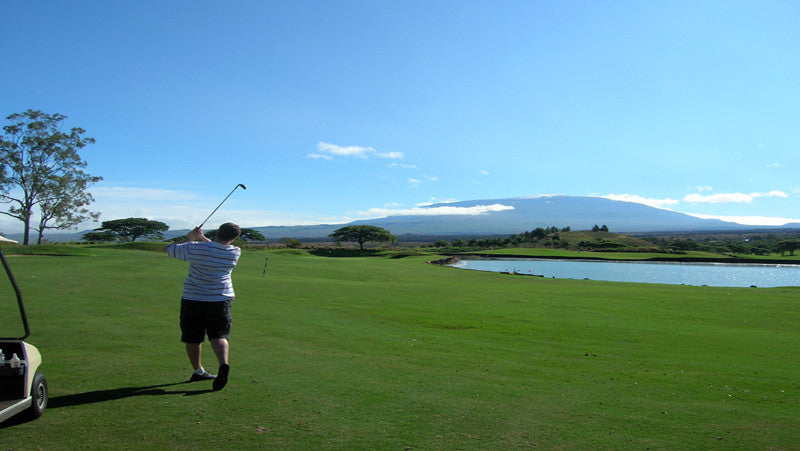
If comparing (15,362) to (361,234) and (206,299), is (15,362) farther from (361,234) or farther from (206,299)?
(361,234)

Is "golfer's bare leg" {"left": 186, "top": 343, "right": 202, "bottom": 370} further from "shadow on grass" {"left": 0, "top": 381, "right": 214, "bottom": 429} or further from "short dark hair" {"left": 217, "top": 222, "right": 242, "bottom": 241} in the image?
"short dark hair" {"left": 217, "top": 222, "right": 242, "bottom": 241}

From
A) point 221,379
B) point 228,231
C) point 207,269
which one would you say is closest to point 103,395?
point 221,379

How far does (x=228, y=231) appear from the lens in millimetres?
6551

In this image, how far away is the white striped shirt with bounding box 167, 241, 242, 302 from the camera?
20.5 feet

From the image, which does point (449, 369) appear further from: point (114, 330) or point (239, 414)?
point (114, 330)

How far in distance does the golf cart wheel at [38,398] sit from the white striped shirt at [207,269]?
173 cm

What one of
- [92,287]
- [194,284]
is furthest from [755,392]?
[92,287]

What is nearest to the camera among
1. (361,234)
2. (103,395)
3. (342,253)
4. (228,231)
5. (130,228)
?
(103,395)

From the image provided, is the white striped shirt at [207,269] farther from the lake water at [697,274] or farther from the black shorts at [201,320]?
the lake water at [697,274]

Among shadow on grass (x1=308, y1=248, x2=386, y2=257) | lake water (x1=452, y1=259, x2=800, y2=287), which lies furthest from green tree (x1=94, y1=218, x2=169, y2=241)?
lake water (x1=452, y1=259, x2=800, y2=287)

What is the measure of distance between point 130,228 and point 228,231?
95032 millimetres

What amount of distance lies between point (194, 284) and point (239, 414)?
191 centimetres

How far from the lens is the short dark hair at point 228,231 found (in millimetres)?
6492

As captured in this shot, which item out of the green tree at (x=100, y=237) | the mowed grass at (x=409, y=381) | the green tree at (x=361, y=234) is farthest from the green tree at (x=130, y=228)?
the mowed grass at (x=409, y=381)
